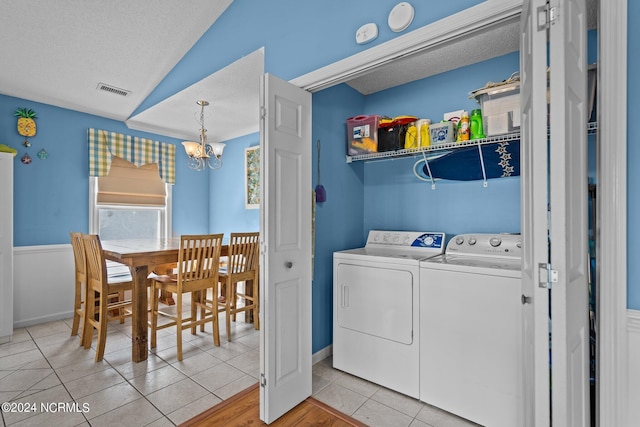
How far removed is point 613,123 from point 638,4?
0.46 m

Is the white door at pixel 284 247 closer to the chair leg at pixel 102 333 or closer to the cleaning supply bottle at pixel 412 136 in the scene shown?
the cleaning supply bottle at pixel 412 136

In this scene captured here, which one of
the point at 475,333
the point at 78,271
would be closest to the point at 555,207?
the point at 475,333

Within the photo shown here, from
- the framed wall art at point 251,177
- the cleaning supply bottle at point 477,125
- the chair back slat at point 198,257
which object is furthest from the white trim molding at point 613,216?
the framed wall art at point 251,177

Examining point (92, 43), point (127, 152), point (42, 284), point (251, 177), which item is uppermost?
point (92, 43)

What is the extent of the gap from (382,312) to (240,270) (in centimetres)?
165

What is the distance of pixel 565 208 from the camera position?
0.94 m

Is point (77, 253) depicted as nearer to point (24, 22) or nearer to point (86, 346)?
point (86, 346)

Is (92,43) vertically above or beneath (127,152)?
above

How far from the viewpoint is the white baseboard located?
8.22 ft

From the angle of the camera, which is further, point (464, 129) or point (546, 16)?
point (464, 129)

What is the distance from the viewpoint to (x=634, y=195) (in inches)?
47.4

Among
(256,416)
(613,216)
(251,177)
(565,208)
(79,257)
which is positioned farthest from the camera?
(251,177)

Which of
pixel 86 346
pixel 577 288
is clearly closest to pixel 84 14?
pixel 86 346

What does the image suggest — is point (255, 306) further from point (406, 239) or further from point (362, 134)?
point (362, 134)
